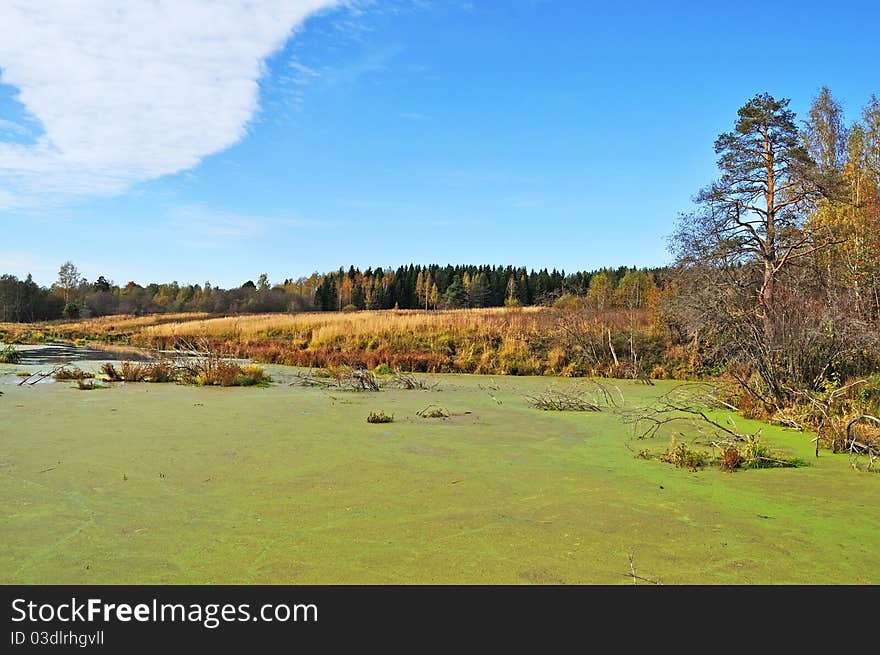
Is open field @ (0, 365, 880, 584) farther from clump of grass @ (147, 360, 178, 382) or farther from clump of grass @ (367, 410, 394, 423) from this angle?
clump of grass @ (147, 360, 178, 382)

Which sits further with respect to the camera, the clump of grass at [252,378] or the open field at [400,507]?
the clump of grass at [252,378]

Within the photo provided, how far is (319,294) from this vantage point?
63781 mm

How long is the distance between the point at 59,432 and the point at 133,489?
9.00 ft

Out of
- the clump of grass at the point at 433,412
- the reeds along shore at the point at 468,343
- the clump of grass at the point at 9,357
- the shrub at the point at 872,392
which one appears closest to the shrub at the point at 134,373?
the reeds along shore at the point at 468,343

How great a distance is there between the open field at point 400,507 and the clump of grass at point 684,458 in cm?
16

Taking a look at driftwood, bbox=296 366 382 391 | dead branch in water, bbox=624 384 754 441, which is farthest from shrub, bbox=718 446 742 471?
driftwood, bbox=296 366 382 391

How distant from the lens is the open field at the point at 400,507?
3191 mm

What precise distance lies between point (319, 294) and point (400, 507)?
60.9 m

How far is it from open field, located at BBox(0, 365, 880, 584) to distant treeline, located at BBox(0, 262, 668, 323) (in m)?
39.2

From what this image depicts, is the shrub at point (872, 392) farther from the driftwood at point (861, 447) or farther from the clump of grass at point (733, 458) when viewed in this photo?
the clump of grass at point (733, 458)

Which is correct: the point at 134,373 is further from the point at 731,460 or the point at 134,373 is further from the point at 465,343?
the point at 731,460

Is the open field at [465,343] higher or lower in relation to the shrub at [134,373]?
higher

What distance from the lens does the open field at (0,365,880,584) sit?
319cm
